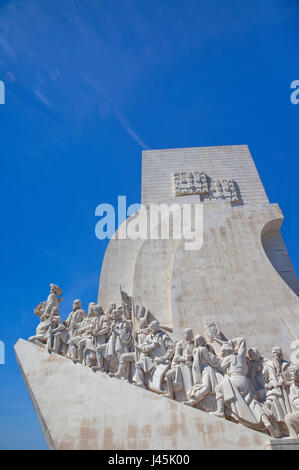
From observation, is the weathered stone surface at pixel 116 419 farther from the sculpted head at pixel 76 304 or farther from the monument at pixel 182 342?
the sculpted head at pixel 76 304

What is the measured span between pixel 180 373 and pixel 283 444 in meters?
1.93

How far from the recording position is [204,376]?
5.86 metres

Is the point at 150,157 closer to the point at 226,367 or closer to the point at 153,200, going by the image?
the point at 153,200

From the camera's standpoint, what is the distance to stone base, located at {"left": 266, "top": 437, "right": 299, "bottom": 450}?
4.68m

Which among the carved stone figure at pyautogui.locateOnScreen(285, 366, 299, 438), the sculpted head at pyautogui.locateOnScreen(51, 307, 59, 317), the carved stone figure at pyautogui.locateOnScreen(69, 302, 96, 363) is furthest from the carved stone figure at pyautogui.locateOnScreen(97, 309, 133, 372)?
the carved stone figure at pyautogui.locateOnScreen(285, 366, 299, 438)

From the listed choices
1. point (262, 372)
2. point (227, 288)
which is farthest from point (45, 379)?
point (227, 288)

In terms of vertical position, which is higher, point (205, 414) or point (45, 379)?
point (45, 379)

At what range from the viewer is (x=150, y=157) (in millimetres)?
12781

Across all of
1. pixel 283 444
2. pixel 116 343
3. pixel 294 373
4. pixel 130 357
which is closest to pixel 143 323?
pixel 116 343

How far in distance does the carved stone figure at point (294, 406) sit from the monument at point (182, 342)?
2 cm

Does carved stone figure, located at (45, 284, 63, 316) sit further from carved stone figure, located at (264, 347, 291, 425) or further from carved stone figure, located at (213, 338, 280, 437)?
carved stone figure, located at (264, 347, 291, 425)

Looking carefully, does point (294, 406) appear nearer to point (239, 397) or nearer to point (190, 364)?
point (239, 397)

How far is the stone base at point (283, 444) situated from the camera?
4.68 meters
